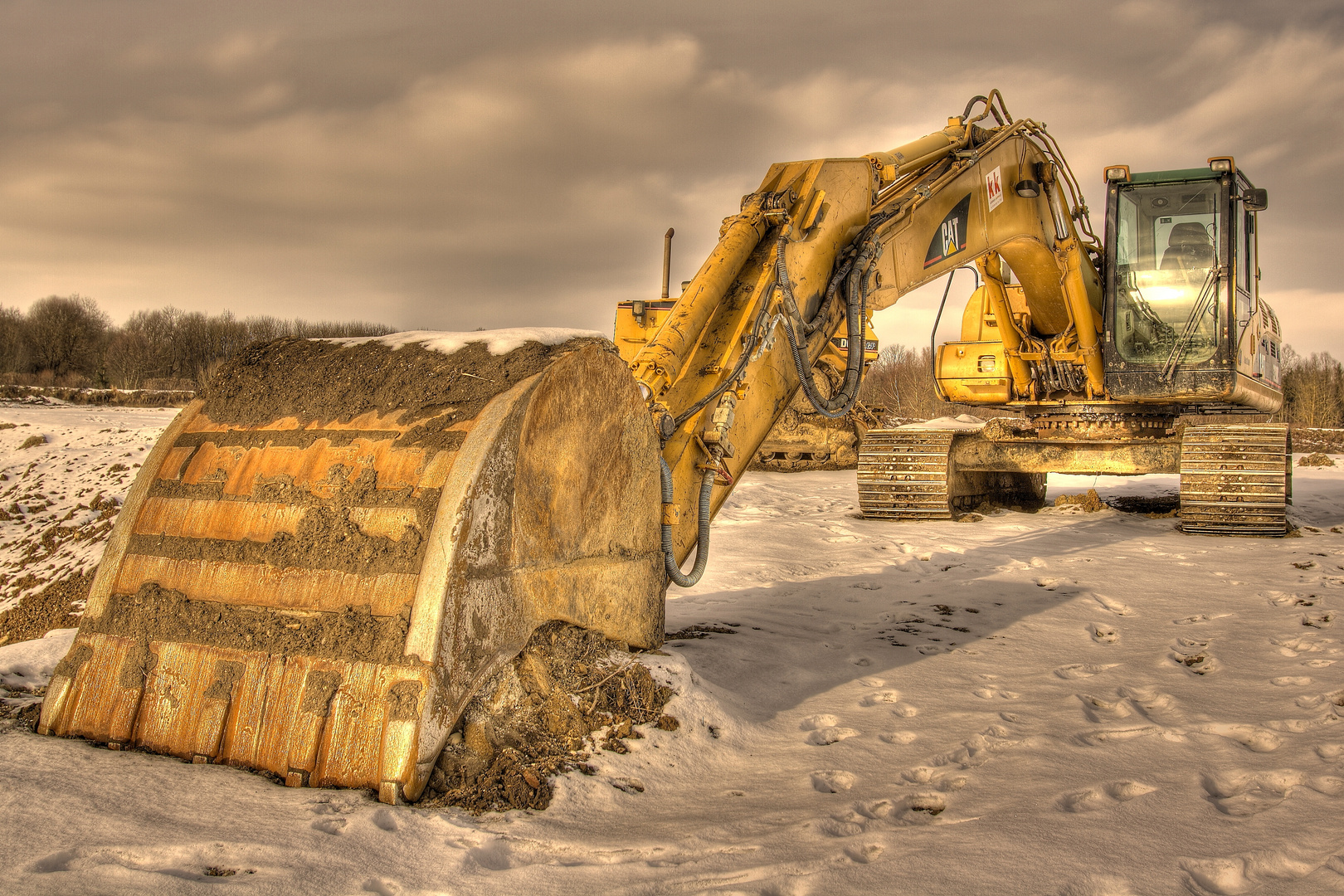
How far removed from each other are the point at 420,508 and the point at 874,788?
1.52 meters

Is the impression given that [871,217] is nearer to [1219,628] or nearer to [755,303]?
[755,303]

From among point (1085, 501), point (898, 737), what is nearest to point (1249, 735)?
point (898, 737)

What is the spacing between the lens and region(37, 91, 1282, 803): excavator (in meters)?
2.37

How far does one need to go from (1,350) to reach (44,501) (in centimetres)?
3182

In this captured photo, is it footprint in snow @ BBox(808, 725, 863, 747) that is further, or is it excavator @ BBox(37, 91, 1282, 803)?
footprint in snow @ BBox(808, 725, 863, 747)

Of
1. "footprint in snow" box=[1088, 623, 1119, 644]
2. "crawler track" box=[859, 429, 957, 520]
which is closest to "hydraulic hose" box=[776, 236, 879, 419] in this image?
"footprint in snow" box=[1088, 623, 1119, 644]

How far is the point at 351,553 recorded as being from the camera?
2.50 meters

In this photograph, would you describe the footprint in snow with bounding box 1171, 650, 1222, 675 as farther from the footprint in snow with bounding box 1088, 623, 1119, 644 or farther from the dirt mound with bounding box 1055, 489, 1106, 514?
the dirt mound with bounding box 1055, 489, 1106, 514

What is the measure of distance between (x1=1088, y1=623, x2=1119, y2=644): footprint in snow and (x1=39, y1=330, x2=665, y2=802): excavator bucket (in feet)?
8.85

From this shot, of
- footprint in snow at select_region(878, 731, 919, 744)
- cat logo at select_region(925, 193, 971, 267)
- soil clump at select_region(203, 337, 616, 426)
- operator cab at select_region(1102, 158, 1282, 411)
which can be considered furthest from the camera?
operator cab at select_region(1102, 158, 1282, 411)

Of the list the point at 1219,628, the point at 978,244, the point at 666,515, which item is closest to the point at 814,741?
the point at 666,515

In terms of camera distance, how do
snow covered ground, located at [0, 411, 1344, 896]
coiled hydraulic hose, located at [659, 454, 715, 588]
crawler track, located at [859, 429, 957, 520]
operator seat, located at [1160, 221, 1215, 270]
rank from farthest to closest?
1. crawler track, located at [859, 429, 957, 520]
2. operator seat, located at [1160, 221, 1215, 270]
3. coiled hydraulic hose, located at [659, 454, 715, 588]
4. snow covered ground, located at [0, 411, 1344, 896]

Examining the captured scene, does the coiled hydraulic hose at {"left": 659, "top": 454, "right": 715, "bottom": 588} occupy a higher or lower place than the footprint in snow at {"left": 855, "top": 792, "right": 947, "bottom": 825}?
higher

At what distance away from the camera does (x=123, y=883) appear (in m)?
1.73
